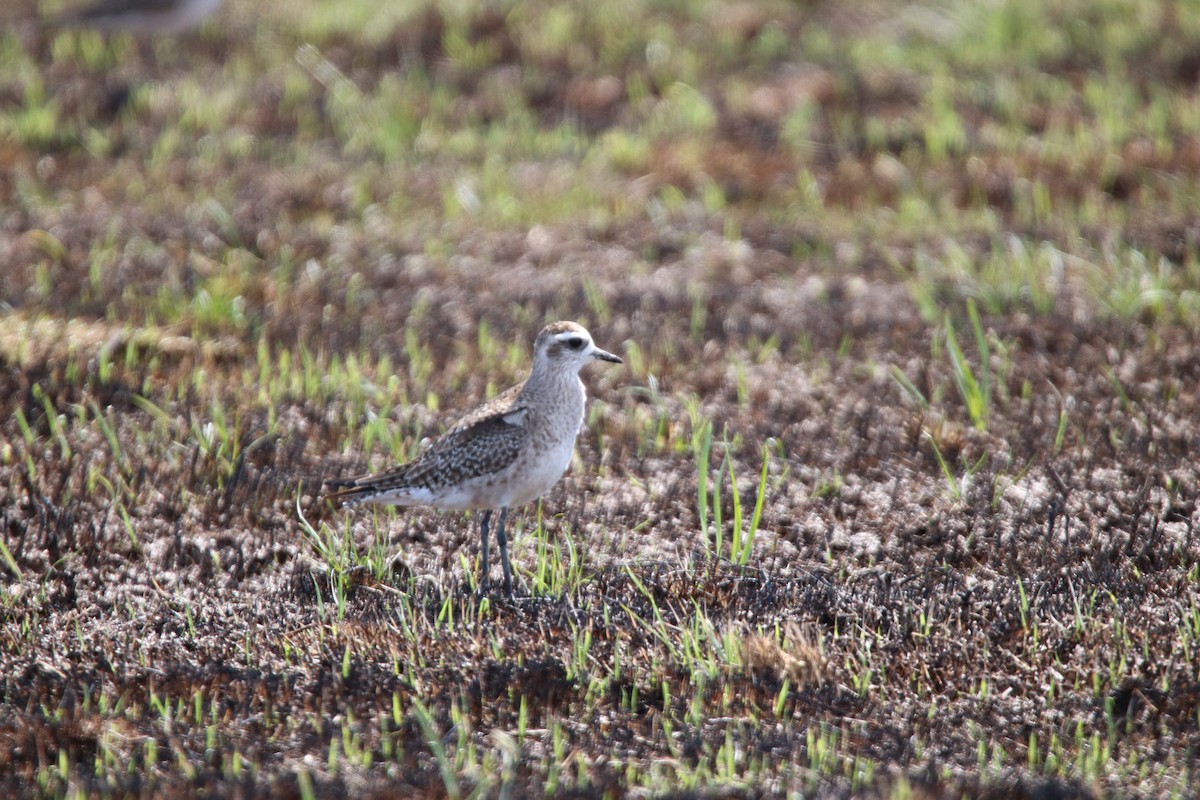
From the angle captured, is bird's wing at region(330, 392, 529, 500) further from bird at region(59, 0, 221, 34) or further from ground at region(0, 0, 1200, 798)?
bird at region(59, 0, 221, 34)

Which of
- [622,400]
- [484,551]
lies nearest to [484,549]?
[484,551]

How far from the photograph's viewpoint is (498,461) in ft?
17.8

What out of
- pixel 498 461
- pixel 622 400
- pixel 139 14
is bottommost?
pixel 622 400

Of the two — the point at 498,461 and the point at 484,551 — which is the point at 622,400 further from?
the point at 484,551

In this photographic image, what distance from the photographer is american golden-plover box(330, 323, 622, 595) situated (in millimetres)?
5438

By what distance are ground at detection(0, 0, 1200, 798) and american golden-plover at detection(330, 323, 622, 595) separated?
23 centimetres

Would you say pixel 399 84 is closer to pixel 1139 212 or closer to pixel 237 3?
pixel 237 3

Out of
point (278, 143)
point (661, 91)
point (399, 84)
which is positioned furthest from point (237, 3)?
point (661, 91)

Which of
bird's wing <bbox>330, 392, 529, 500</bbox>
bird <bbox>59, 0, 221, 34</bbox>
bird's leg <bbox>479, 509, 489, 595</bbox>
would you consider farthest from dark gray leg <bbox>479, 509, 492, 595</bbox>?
bird <bbox>59, 0, 221, 34</bbox>

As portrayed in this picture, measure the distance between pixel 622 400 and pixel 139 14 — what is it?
8.25 meters

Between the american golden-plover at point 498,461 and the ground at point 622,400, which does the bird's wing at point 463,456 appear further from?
the ground at point 622,400

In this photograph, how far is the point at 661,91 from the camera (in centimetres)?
1280

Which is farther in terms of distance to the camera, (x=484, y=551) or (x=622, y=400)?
(x=622, y=400)

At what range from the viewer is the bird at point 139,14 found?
13.0 metres
